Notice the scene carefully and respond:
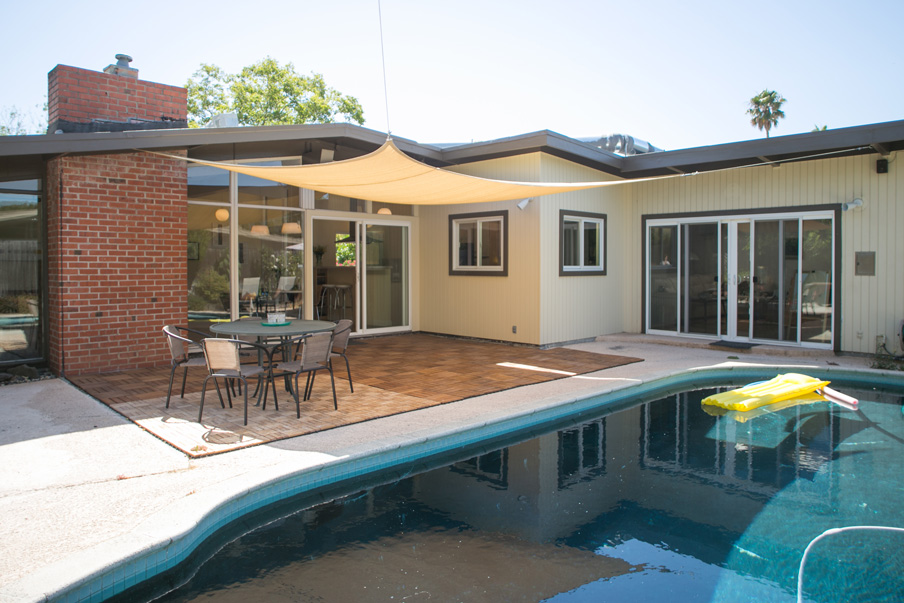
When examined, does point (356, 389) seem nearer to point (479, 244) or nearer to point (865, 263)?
point (479, 244)

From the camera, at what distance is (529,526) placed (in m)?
3.23

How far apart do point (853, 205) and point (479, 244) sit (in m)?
5.21

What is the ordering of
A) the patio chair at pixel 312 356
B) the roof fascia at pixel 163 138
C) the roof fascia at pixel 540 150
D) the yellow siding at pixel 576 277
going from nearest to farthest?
the patio chair at pixel 312 356
the roof fascia at pixel 163 138
the roof fascia at pixel 540 150
the yellow siding at pixel 576 277

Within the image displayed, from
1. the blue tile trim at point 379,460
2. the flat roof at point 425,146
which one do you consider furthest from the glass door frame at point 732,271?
the blue tile trim at point 379,460

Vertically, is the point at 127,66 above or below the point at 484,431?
above

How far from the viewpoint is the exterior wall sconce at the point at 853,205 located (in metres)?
7.76

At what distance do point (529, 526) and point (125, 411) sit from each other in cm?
359

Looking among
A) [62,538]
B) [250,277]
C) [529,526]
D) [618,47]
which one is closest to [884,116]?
[618,47]

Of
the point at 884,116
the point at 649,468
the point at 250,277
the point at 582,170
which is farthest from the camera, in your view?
the point at 884,116

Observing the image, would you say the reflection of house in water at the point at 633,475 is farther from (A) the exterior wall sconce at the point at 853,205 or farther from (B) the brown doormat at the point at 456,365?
(A) the exterior wall sconce at the point at 853,205

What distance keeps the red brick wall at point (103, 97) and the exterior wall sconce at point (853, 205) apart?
8.80m

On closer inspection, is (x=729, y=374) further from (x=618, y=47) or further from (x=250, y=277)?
(x=618, y=47)

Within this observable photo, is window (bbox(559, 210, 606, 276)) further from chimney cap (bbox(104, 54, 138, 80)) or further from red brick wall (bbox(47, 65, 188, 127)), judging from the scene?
chimney cap (bbox(104, 54, 138, 80))

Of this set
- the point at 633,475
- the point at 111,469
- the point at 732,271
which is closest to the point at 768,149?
the point at 732,271
